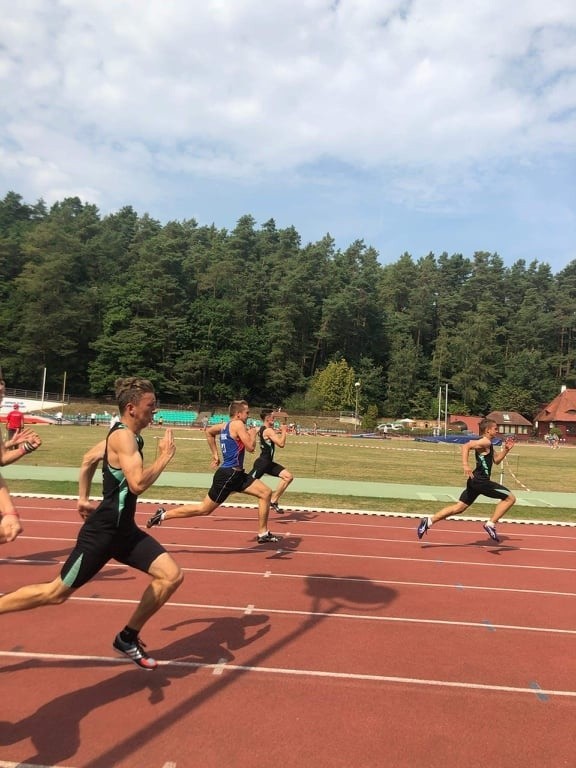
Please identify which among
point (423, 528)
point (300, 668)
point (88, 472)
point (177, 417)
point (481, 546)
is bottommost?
point (177, 417)

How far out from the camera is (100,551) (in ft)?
13.0

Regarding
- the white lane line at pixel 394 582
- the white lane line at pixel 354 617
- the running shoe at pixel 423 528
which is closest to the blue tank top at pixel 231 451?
the white lane line at pixel 394 582

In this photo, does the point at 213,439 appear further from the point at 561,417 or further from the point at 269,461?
the point at 561,417

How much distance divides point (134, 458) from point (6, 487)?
111cm

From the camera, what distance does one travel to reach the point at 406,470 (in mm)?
22641

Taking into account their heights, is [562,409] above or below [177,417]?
above

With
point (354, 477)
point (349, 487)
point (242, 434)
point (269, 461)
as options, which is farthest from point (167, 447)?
point (354, 477)

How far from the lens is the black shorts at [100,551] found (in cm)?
394

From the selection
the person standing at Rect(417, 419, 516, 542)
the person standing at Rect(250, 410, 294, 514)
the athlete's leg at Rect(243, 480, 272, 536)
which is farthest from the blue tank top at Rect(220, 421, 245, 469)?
the person standing at Rect(417, 419, 516, 542)

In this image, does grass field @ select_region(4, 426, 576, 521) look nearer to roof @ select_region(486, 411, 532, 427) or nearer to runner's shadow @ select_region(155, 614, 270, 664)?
runner's shadow @ select_region(155, 614, 270, 664)

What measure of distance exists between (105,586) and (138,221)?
117 meters

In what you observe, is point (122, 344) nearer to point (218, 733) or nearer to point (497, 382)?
point (497, 382)

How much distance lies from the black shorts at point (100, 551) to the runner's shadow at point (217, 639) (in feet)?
3.11

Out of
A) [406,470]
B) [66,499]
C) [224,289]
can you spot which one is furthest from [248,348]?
[66,499]
